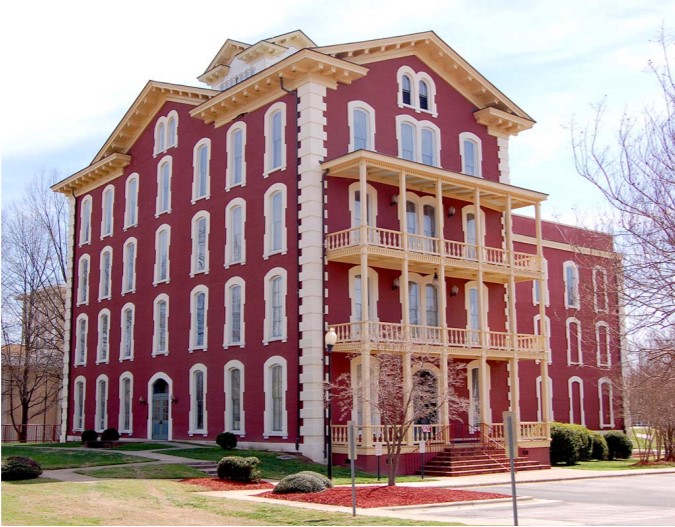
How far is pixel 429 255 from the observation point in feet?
100.0

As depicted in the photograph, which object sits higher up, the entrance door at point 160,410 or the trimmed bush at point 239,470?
the entrance door at point 160,410

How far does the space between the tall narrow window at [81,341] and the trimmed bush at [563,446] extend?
23008 mm

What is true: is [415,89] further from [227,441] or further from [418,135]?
[227,441]

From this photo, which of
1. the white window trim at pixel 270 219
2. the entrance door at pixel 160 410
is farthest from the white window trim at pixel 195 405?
the white window trim at pixel 270 219

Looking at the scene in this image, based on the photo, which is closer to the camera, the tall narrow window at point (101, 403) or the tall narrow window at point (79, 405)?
the tall narrow window at point (101, 403)

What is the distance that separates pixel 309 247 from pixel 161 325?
11.1 meters

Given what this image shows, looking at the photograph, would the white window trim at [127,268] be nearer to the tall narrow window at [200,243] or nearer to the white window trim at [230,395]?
the tall narrow window at [200,243]

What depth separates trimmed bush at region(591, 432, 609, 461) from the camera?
124ft

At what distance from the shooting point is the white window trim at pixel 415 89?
3384 cm

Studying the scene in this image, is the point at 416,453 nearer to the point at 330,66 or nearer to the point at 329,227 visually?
the point at 329,227

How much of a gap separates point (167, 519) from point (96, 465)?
35.7ft

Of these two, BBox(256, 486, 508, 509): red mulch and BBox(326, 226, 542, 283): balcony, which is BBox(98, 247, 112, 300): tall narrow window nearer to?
BBox(326, 226, 542, 283): balcony

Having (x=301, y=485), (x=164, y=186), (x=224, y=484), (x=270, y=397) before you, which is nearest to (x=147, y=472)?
(x=224, y=484)

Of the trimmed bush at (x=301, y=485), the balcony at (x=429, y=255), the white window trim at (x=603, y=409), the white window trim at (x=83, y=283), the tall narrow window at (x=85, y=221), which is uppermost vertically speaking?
the tall narrow window at (x=85, y=221)
